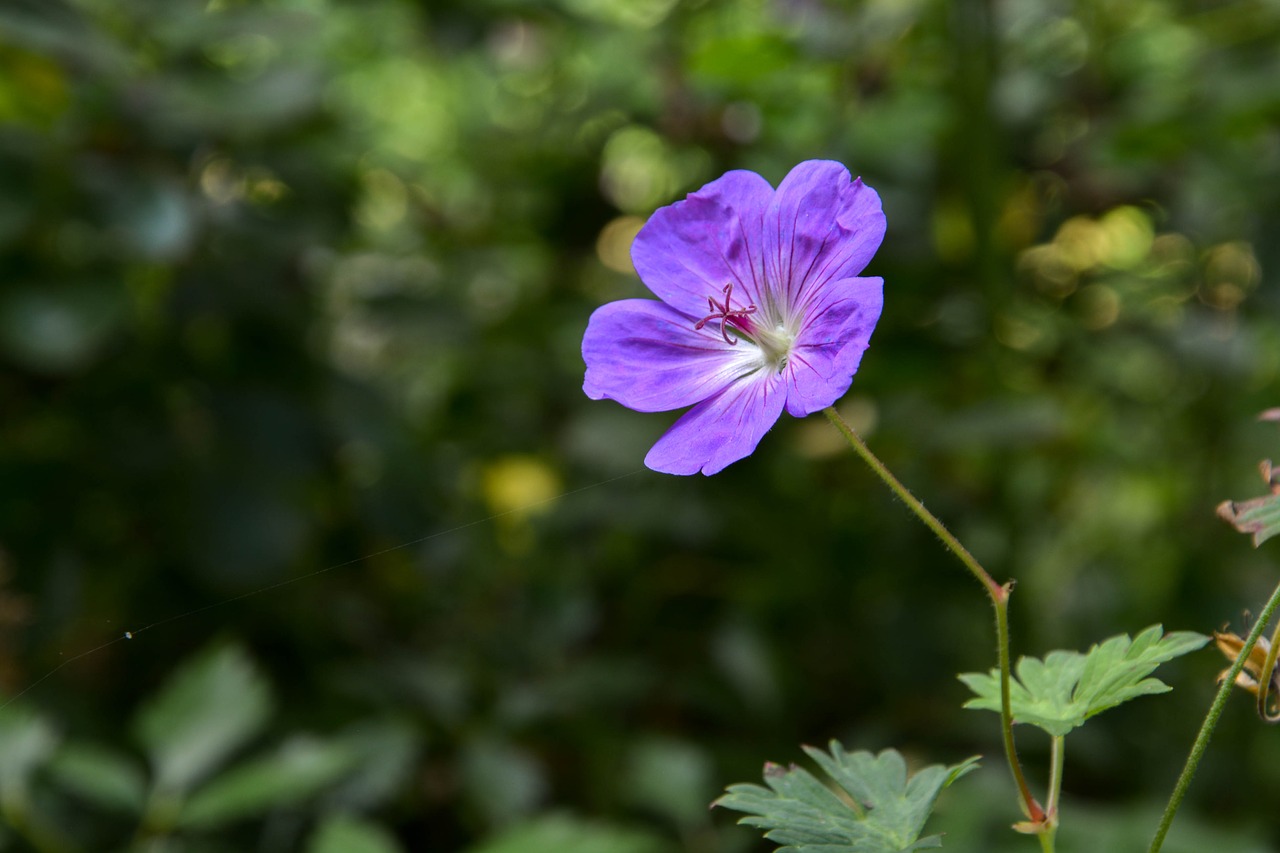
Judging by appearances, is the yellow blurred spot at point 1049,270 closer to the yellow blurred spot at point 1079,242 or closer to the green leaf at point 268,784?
the yellow blurred spot at point 1079,242

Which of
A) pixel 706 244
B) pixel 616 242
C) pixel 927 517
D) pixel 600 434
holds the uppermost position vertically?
pixel 616 242

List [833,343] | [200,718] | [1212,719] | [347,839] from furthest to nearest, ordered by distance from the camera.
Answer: [200,718] → [347,839] → [833,343] → [1212,719]

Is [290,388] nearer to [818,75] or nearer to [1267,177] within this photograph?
[818,75]

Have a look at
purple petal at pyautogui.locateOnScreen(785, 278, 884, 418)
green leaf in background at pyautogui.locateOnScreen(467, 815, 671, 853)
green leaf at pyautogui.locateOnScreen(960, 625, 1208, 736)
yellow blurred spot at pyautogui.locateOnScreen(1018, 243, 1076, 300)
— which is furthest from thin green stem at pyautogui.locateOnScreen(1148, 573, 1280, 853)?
yellow blurred spot at pyautogui.locateOnScreen(1018, 243, 1076, 300)

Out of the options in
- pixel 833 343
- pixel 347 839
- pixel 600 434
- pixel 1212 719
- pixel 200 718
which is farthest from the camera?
pixel 600 434

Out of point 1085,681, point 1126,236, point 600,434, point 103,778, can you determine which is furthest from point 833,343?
point 1126,236

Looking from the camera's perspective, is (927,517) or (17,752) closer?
(927,517)

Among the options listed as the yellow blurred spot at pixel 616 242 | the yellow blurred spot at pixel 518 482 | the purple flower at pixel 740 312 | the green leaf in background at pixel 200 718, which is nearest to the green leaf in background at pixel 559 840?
the green leaf in background at pixel 200 718

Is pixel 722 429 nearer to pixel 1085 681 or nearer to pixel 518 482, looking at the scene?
pixel 1085 681
